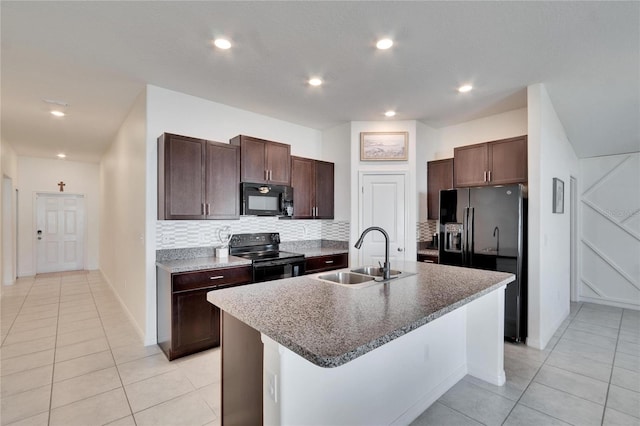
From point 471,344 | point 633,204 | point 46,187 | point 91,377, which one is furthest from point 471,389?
point 46,187

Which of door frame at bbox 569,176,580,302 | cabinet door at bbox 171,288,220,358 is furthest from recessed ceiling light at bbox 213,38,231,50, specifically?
door frame at bbox 569,176,580,302

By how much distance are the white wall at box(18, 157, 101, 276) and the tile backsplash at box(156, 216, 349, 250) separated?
5.62m

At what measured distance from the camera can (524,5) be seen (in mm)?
1944

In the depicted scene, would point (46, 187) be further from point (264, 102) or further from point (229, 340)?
point (229, 340)

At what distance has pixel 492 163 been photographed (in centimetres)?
371

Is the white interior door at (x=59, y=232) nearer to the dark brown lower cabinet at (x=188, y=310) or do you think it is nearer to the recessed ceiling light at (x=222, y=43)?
the dark brown lower cabinet at (x=188, y=310)

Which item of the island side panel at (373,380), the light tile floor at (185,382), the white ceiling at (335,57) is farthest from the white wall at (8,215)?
the island side panel at (373,380)

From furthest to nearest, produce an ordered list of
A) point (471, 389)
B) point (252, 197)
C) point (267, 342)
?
point (252, 197)
point (471, 389)
point (267, 342)

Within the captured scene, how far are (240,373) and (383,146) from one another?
3607 millimetres

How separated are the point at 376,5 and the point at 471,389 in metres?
2.87

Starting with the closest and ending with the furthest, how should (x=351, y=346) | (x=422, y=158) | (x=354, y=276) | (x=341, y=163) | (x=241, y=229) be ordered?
(x=351, y=346), (x=354, y=276), (x=241, y=229), (x=422, y=158), (x=341, y=163)

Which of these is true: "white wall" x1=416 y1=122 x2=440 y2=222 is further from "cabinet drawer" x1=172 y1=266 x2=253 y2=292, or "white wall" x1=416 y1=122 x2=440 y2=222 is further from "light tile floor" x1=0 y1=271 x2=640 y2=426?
"cabinet drawer" x1=172 y1=266 x2=253 y2=292

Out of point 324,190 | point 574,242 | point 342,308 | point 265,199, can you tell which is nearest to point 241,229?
point 265,199

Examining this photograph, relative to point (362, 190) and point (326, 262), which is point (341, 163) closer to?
point (362, 190)
